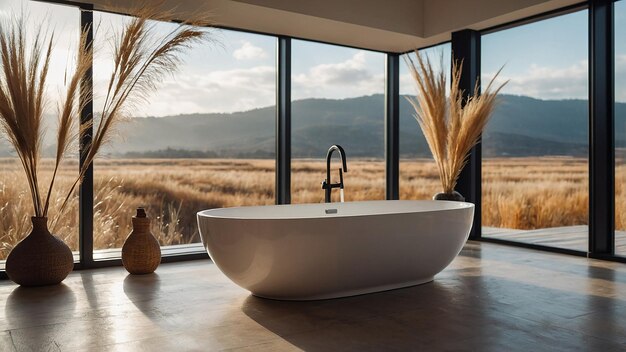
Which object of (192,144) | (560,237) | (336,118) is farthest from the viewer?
(336,118)

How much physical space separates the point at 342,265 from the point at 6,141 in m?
2.37

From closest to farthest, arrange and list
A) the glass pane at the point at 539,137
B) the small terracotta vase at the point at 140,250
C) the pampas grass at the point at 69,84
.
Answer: the pampas grass at the point at 69,84 < the small terracotta vase at the point at 140,250 < the glass pane at the point at 539,137

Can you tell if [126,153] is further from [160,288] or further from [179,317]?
[179,317]

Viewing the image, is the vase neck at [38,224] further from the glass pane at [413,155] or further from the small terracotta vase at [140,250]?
the glass pane at [413,155]

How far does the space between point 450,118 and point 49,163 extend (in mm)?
3051

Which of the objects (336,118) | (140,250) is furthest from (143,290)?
(336,118)

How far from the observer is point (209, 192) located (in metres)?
4.47

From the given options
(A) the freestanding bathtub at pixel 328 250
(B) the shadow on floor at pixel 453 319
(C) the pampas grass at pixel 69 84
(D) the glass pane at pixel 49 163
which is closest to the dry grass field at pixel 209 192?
(D) the glass pane at pixel 49 163

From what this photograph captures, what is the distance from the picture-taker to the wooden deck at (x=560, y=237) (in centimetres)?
390

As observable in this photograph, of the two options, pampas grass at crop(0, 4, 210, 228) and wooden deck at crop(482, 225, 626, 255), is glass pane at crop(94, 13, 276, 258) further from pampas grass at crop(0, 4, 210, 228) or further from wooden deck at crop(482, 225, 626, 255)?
wooden deck at crop(482, 225, 626, 255)

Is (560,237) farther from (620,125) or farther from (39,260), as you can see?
(39,260)

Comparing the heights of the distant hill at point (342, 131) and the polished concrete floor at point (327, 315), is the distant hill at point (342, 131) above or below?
above

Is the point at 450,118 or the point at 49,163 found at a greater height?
the point at 450,118

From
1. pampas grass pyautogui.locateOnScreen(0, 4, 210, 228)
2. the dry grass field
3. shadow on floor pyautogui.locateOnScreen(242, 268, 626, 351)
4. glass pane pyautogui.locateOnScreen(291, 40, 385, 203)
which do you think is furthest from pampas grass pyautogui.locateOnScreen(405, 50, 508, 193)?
pampas grass pyautogui.locateOnScreen(0, 4, 210, 228)
